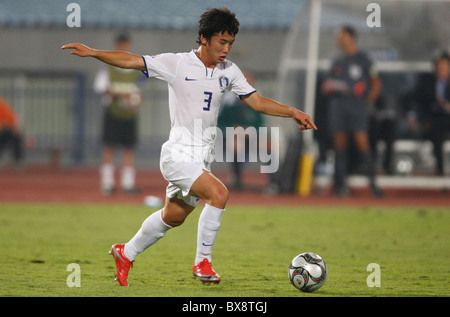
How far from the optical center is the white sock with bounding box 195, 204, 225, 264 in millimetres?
6527

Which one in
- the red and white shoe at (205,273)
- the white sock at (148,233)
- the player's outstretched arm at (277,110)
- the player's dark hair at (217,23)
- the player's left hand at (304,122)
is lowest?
the red and white shoe at (205,273)

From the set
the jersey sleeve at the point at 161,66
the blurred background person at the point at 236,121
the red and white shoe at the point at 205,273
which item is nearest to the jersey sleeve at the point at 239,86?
the jersey sleeve at the point at 161,66

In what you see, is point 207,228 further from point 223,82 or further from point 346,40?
point 346,40

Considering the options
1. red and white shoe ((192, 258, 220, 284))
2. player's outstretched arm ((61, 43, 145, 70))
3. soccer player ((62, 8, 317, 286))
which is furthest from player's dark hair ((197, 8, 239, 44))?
red and white shoe ((192, 258, 220, 284))

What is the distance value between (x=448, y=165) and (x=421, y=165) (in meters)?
1.44

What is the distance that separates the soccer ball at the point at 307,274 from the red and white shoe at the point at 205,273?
1.93 feet

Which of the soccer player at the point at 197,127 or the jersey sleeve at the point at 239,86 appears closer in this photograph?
the soccer player at the point at 197,127

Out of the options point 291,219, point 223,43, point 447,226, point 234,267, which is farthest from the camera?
point 291,219

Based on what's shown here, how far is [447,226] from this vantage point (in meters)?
11.2

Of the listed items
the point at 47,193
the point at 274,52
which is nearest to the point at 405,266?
the point at 47,193

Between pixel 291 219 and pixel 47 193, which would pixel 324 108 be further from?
pixel 47 193

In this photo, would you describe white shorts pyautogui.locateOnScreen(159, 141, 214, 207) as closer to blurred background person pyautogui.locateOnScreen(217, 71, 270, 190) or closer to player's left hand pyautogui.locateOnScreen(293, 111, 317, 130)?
player's left hand pyautogui.locateOnScreen(293, 111, 317, 130)

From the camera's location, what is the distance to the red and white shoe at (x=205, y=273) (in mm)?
6539

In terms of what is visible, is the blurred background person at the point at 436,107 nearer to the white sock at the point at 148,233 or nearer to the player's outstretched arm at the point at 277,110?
the player's outstretched arm at the point at 277,110
